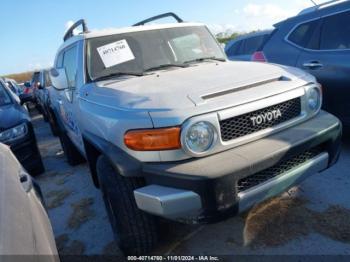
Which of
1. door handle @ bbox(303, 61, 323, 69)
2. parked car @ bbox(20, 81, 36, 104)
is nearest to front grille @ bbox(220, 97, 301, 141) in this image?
door handle @ bbox(303, 61, 323, 69)

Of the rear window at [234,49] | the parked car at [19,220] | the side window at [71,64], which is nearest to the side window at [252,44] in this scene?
the rear window at [234,49]

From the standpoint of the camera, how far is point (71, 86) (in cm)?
392

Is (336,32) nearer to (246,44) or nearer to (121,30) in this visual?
(121,30)

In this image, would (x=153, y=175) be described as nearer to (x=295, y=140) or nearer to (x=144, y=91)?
(x=144, y=91)

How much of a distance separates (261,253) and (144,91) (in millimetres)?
1486

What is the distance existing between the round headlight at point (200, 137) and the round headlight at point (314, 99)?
39.9 inches

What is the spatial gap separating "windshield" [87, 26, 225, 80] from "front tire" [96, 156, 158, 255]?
3.68 ft

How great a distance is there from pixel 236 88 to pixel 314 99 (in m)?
0.76

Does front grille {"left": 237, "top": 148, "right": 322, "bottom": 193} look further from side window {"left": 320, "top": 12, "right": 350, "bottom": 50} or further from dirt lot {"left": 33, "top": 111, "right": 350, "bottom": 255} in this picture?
side window {"left": 320, "top": 12, "right": 350, "bottom": 50}

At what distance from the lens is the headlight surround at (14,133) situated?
490cm

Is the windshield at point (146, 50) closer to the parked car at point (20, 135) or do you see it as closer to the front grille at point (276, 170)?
the front grille at point (276, 170)

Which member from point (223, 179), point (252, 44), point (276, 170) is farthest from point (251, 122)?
point (252, 44)

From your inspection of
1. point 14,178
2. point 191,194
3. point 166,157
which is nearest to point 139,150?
Result: point 166,157

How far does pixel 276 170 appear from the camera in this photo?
8.39ft
